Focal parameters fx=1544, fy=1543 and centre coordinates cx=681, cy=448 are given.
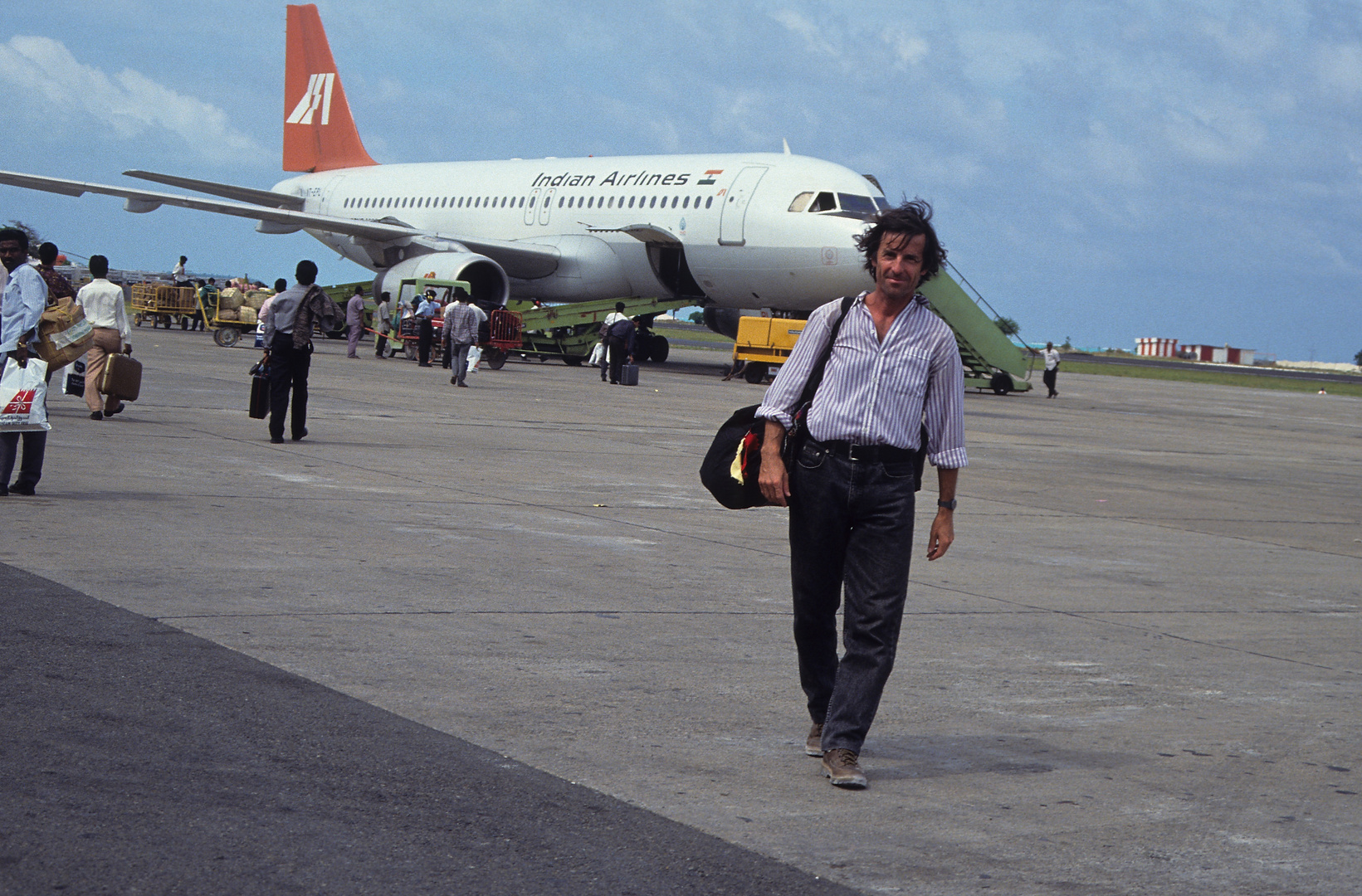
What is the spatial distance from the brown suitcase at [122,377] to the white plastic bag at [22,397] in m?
2.50

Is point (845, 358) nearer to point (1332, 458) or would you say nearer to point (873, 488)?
point (873, 488)

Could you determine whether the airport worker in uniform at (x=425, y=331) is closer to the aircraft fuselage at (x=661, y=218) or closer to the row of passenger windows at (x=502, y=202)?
the aircraft fuselage at (x=661, y=218)

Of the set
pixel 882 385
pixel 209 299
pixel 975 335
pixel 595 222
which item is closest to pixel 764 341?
pixel 975 335

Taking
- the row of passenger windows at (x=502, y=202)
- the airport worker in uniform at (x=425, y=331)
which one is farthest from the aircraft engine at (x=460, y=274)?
the row of passenger windows at (x=502, y=202)

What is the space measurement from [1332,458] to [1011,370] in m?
12.0

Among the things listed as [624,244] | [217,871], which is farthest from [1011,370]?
[217,871]

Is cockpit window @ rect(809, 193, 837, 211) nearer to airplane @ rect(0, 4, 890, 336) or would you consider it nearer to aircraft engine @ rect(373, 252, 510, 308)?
airplane @ rect(0, 4, 890, 336)

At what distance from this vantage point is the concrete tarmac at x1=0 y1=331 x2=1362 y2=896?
4.41 metres

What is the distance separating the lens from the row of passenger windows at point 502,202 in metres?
31.6

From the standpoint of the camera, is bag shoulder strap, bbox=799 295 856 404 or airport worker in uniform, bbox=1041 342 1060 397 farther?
airport worker in uniform, bbox=1041 342 1060 397

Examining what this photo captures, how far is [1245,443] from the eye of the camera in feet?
72.4

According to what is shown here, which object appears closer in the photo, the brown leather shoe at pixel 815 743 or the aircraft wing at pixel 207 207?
the brown leather shoe at pixel 815 743

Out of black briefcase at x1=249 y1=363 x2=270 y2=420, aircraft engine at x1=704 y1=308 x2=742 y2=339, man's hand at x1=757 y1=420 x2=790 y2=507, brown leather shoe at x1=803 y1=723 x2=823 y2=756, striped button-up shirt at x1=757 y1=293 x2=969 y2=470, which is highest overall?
aircraft engine at x1=704 y1=308 x2=742 y2=339

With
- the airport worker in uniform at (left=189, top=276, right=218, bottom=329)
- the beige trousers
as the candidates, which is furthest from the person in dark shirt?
the airport worker in uniform at (left=189, top=276, right=218, bottom=329)
